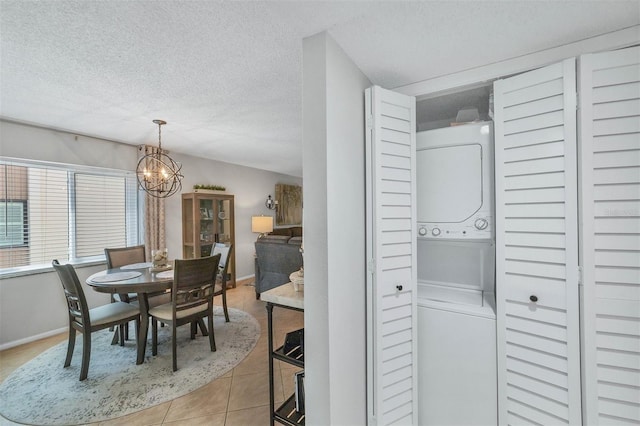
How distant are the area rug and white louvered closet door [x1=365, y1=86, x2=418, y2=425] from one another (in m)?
1.52

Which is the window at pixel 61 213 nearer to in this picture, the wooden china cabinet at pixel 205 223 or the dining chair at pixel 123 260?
the dining chair at pixel 123 260

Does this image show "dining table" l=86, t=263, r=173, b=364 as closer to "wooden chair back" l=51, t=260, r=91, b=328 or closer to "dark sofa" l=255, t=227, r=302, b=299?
"wooden chair back" l=51, t=260, r=91, b=328

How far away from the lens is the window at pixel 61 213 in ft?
8.93

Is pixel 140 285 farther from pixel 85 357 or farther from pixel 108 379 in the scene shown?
pixel 108 379

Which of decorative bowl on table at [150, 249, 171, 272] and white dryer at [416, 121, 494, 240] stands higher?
white dryer at [416, 121, 494, 240]

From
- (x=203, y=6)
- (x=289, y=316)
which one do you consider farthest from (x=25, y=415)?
(x=203, y=6)

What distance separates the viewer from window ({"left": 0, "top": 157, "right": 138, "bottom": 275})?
2.72m

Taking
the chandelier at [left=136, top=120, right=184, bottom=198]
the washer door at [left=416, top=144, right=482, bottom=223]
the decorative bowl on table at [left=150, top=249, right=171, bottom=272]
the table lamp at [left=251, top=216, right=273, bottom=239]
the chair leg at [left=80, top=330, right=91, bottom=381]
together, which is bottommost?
the chair leg at [left=80, top=330, right=91, bottom=381]

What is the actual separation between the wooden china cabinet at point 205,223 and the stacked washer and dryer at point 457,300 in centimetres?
371

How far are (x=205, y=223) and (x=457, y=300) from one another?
13.3 ft

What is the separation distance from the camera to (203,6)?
1143 millimetres

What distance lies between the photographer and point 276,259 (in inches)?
150

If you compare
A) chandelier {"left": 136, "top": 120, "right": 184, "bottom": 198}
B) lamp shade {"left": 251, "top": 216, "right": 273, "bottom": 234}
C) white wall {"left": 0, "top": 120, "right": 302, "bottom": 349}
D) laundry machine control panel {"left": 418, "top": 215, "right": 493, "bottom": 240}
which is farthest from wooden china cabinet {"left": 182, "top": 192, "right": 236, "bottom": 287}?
laundry machine control panel {"left": 418, "top": 215, "right": 493, "bottom": 240}

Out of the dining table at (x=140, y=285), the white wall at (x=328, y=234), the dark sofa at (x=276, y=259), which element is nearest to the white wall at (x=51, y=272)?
the dining table at (x=140, y=285)
